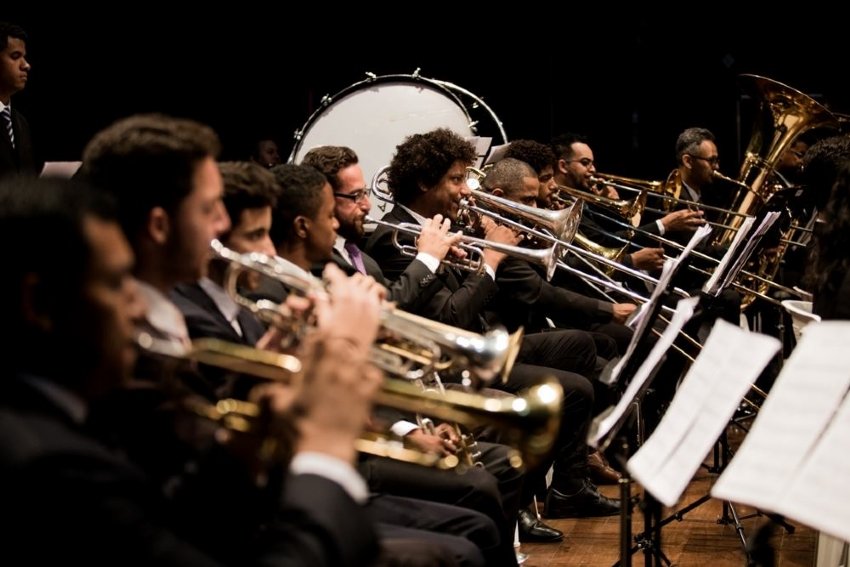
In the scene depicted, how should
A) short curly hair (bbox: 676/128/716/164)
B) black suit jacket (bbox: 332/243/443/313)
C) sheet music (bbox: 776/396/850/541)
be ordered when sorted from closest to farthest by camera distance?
sheet music (bbox: 776/396/850/541) < black suit jacket (bbox: 332/243/443/313) < short curly hair (bbox: 676/128/716/164)

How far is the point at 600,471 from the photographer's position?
5.50 m

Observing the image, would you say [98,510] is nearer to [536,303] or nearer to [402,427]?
[402,427]

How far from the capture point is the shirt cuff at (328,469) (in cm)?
167

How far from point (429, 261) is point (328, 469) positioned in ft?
7.76

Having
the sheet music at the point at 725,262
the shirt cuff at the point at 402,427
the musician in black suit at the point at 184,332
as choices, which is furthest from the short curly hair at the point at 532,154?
the musician in black suit at the point at 184,332

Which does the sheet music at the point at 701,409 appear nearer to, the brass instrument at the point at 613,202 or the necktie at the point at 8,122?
the brass instrument at the point at 613,202

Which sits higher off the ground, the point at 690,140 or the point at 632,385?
the point at 632,385

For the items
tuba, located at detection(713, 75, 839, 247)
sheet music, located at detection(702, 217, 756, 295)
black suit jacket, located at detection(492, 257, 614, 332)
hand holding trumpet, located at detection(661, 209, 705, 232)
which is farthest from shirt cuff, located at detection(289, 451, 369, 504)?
tuba, located at detection(713, 75, 839, 247)

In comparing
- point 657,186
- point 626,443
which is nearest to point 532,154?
point 657,186

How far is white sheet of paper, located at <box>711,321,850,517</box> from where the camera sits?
2.08 metres

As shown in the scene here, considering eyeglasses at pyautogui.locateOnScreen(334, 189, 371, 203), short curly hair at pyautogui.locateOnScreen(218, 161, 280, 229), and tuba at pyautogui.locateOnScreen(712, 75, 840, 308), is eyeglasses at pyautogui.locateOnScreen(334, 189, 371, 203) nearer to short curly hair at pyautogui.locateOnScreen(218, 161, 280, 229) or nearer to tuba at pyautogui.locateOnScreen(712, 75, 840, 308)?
short curly hair at pyautogui.locateOnScreen(218, 161, 280, 229)

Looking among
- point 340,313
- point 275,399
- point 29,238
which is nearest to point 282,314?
point 340,313

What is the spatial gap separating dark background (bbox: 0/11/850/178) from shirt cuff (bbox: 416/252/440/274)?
11.2 feet

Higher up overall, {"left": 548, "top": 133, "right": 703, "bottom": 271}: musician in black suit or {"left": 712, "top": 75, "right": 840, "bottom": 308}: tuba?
{"left": 712, "top": 75, "right": 840, "bottom": 308}: tuba
